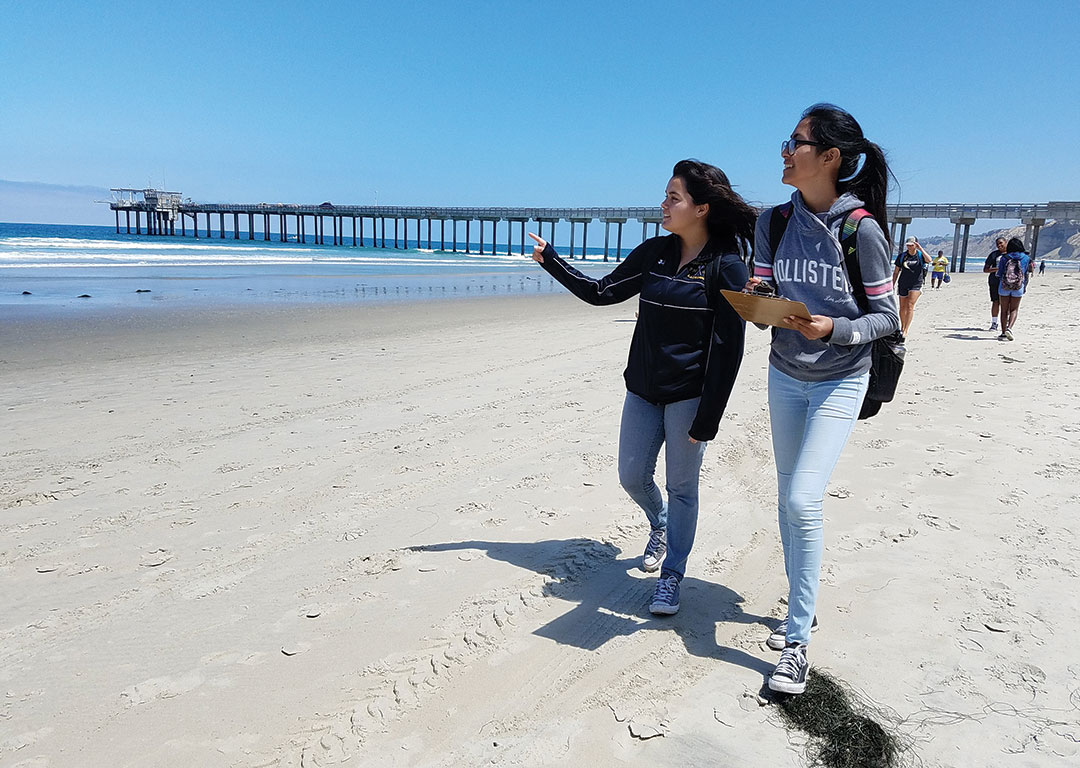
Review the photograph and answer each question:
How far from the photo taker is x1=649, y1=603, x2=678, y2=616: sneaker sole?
2.98 metres

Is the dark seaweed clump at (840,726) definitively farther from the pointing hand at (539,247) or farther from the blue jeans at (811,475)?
the pointing hand at (539,247)

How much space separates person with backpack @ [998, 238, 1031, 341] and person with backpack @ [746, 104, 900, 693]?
10144 millimetres

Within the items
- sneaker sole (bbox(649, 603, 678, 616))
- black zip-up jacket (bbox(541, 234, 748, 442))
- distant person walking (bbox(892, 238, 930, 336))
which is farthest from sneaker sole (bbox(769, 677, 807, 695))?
distant person walking (bbox(892, 238, 930, 336))

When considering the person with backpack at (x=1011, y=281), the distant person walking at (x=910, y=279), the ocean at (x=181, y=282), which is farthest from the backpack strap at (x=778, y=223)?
the ocean at (x=181, y=282)

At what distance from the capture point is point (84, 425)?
5531mm

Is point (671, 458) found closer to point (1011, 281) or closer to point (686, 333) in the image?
point (686, 333)

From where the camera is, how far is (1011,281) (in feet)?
34.8

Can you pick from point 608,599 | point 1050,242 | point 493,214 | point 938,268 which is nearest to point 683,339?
point 608,599

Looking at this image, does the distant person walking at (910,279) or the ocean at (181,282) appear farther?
the ocean at (181,282)

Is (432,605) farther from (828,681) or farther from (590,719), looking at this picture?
(828,681)

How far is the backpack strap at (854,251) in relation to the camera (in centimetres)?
240

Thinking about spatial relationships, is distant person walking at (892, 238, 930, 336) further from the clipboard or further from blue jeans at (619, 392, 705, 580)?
the clipboard

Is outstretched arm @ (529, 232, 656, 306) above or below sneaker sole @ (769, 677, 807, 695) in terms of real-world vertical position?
above

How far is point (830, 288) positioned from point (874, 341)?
0.28 metres
